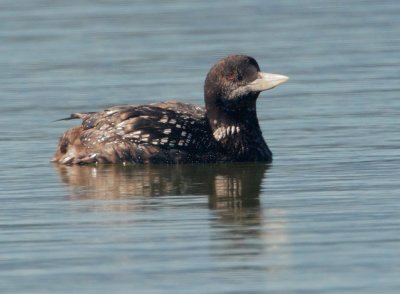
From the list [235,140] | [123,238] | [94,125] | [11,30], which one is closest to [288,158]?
[235,140]

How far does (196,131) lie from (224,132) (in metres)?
0.28

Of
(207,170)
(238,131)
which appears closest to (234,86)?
(238,131)

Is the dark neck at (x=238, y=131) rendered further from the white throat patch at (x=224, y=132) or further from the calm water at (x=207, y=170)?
the calm water at (x=207, y=170)

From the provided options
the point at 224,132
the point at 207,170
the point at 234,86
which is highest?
the point at 234,86

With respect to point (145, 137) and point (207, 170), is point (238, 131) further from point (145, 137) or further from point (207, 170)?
point (145, 137)

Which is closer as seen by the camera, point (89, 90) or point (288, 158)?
point (288, 158)

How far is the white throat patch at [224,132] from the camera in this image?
15156mm

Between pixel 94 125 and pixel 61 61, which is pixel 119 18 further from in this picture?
pixel 94 125

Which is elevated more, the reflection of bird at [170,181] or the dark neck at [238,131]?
the dark neck at [238,131]

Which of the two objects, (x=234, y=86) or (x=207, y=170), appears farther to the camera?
(x=234, y=86)

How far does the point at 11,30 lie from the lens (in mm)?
24203

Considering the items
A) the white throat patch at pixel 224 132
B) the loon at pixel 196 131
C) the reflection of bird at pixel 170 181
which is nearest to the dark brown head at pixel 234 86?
the loon at pixel 196 131

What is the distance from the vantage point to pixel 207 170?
14.7 metres

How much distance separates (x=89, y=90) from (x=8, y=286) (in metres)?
9.15
